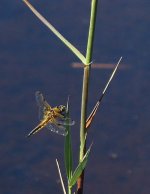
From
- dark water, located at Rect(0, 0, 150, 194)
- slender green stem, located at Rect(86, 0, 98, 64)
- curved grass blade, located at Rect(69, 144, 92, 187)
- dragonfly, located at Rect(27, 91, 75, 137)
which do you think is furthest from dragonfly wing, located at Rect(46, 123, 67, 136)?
dark water, located at Rect(0, 0, 150, 194)

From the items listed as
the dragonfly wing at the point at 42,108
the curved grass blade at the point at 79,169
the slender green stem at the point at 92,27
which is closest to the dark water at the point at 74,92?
the dragonfly wing at the point at 42,108

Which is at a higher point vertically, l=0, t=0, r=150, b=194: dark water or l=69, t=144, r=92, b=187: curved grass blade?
l=69, t=144, r=92, b=187: curved grass blade

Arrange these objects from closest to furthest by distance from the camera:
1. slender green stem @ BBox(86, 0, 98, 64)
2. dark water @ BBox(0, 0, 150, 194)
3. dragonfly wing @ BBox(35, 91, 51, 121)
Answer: slender green stem @ BBox(86, 0, 98, 64) → dragonfly wing @ BBox(35, 91, 51, 121) → dark water @ BBox(0, 0, 150, 194)

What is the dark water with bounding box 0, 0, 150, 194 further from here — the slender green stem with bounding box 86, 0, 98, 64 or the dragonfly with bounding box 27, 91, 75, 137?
the slender green stem with bounding box 86, 0, 98, 64

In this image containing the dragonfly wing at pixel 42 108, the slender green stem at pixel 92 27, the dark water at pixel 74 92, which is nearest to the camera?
the slender green stem at pixel 92 27

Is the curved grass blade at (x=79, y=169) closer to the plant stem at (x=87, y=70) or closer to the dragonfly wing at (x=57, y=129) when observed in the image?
the plant stem at (x=87, y=70)

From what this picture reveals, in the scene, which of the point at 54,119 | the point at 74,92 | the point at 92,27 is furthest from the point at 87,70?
the point at 74,92

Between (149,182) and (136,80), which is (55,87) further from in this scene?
(149,182)

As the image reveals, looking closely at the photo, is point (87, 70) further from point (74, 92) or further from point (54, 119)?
point (74, 92)

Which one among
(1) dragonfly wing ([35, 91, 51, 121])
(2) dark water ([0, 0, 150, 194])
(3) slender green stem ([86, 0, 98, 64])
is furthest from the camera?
(2) dark water ([0, 0, 150, 194])
